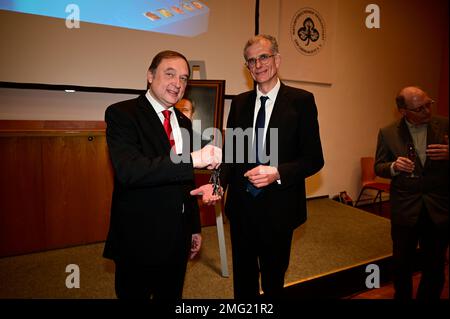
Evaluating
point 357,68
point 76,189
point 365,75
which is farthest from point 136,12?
point 365,75

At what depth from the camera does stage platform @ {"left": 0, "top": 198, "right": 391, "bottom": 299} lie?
6.90 feet

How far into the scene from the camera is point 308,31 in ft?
13.4

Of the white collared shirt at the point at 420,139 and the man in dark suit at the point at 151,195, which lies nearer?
the man in dark suit at the point at 151,195

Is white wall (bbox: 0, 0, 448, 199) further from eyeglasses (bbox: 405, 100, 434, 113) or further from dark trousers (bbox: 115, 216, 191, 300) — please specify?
dark trousers (bbox: 115, 216, 191, 300)

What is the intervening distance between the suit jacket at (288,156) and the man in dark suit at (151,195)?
378 millimetres

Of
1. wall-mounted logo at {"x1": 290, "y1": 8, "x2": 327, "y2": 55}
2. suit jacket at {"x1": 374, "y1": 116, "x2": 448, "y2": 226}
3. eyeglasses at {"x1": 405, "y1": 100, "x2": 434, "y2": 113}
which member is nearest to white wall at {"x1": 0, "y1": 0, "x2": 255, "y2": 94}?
wall-mounted logo at {"x1": 290, "y1": 8, "x2": 327, "y2": 55}

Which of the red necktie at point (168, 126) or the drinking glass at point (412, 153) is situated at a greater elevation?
the red necktie at point (168, 126)

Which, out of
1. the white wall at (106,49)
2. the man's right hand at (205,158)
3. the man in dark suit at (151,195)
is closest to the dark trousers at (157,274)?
the man in dark suit at (151,195)

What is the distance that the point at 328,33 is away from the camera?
4.25 m

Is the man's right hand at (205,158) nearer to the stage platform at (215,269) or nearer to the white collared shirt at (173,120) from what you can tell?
the white collared shirt at (173,120)

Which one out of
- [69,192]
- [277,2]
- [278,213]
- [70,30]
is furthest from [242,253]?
[277,2]

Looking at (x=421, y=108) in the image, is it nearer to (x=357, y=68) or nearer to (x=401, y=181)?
(x=401, y=181)

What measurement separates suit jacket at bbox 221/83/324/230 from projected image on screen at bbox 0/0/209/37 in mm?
1959

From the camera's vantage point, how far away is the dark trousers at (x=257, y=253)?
4.84 ft
